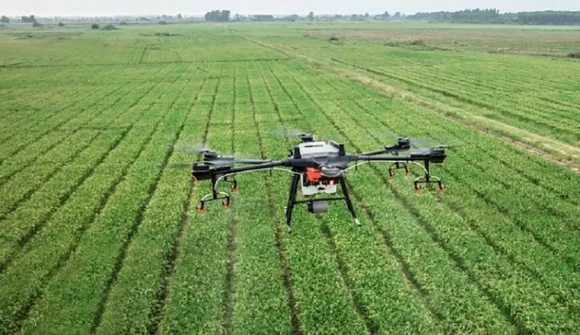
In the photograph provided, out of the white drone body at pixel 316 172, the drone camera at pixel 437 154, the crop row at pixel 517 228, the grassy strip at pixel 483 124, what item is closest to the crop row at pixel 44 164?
the white drone body at pixel 316 172

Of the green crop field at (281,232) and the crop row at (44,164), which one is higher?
the green crop field at (281,232)

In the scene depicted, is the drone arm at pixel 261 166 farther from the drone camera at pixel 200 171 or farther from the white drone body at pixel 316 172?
the drone camera at pixel 200 171

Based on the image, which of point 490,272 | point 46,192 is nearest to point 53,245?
point 46,192

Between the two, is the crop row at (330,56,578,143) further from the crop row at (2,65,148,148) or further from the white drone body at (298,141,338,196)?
the crop row at (2,65,148,148)

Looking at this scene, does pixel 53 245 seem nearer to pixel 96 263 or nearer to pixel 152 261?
pixel 96 263

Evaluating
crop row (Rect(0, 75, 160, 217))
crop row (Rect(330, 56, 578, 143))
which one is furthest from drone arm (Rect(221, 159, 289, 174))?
crop row (Rect(330, 56, 578, 143))
